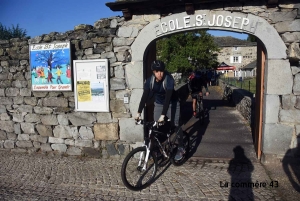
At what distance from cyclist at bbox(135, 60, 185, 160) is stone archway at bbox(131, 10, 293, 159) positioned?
1070 millimetres

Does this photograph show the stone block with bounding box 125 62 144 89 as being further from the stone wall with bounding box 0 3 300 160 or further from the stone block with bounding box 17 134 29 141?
the stone block with bounding box 17 134 29 141

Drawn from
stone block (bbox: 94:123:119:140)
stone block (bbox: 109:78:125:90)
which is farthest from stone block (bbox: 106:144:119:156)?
stone block (bbox: 109:78:125:90)

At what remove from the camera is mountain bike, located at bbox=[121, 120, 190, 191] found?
4.26 m

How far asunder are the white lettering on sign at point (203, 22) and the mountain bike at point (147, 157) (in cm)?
186

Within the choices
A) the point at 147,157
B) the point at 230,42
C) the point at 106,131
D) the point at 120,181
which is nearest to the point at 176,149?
the point at 147,157

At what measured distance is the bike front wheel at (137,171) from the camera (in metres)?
4.16

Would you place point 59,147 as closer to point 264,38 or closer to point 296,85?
point 264,38

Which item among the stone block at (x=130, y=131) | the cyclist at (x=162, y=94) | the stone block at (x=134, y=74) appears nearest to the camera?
the cyclist at (x=162, y=94)

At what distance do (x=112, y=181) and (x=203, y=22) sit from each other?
3358 mm

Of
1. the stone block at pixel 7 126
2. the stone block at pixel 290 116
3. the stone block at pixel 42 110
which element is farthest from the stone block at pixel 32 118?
the stone block at pixel 290 116

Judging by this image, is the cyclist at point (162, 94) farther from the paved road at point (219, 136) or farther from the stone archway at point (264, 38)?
the paved road at point (219, 136)

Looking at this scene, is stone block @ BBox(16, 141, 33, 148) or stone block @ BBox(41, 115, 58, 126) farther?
stone block @ BBox(16, 141, 33, 148)

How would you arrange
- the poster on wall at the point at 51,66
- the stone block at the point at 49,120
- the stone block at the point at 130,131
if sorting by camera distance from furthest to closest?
the stone block at the point at 49,120
the poster on wall at the point at 51,66
the stone block at the point at 130,131

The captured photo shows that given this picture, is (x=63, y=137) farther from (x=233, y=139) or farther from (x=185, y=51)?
(x=185, y=51)
